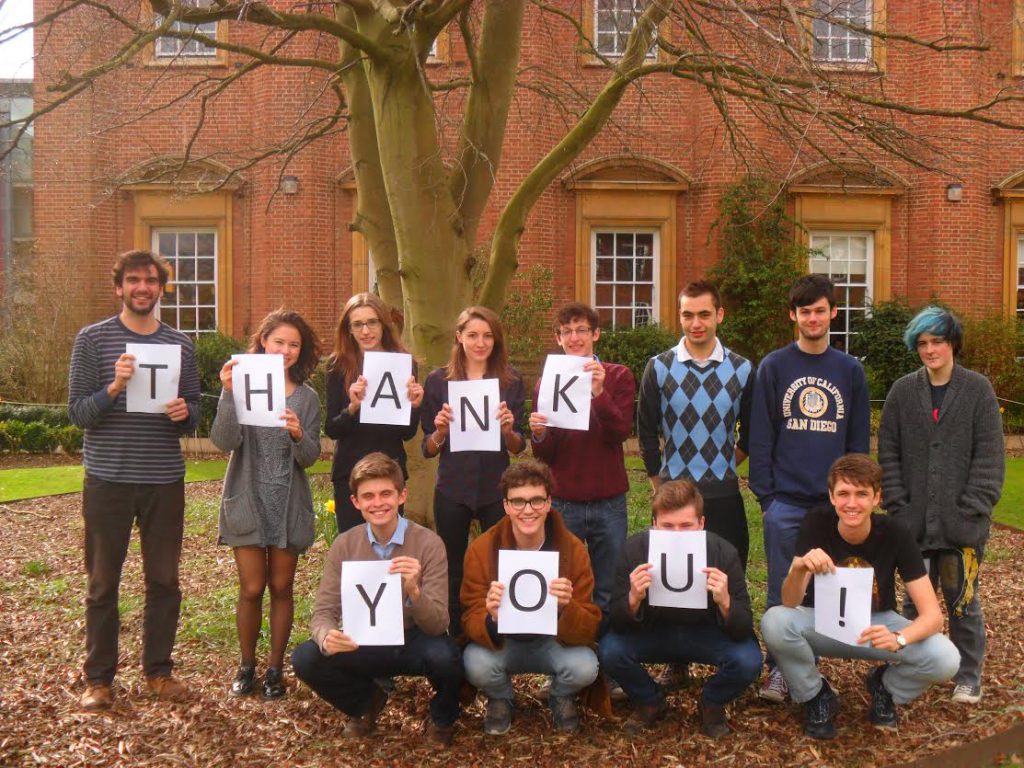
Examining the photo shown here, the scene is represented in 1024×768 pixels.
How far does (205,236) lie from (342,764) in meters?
13.9

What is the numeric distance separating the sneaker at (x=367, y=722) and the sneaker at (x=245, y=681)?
2.06ft

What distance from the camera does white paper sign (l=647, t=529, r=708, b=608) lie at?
12.9 feet

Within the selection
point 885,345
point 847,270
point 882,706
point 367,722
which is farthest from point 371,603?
point 847,270

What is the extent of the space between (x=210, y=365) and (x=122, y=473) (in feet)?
34.4

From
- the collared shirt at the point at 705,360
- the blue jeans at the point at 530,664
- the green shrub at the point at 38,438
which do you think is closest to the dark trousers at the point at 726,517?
the collared shirt at the point at 705,360

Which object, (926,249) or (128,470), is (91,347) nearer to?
(128,470)

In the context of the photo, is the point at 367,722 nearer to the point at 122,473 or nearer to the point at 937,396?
the point at 122,473

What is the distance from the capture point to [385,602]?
12.8 feet

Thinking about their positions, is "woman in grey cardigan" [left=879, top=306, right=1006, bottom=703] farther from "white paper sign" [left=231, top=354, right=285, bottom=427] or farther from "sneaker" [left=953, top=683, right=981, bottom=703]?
"white paper sign" [left=231, top=354, right=285, bottom=427]

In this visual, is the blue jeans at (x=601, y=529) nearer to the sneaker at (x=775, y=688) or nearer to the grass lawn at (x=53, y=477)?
the sneaker at (x=775, y=688)

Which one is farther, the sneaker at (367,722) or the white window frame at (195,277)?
the white window frame at (195,277)

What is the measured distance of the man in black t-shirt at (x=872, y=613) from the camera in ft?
13.1

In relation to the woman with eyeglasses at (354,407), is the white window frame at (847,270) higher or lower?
higher

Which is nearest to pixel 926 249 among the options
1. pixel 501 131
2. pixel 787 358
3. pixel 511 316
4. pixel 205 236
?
pixel 511 316
